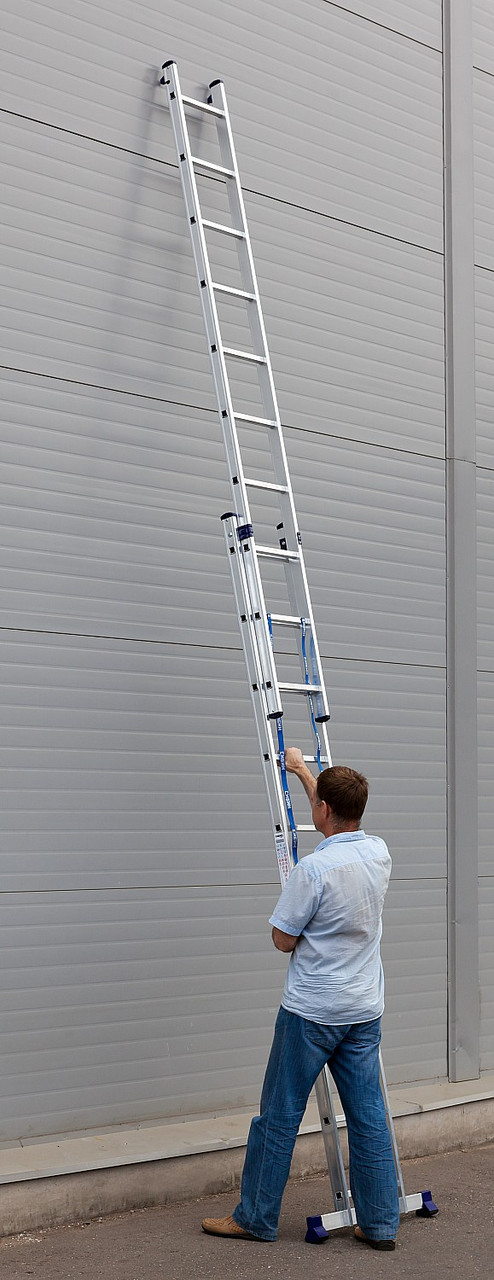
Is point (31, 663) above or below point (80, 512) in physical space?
below

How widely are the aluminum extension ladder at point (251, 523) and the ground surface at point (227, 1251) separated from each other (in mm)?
127

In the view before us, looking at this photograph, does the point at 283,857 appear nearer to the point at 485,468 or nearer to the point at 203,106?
the point at 485,468

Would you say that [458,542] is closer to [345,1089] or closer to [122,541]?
[122,541]

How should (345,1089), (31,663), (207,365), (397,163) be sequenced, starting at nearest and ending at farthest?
(345,1089) → (31,663) → (207,365) → (397,163)

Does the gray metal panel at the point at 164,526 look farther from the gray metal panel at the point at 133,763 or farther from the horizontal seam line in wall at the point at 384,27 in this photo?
the horizontal seam line in wall at the point at 384,27

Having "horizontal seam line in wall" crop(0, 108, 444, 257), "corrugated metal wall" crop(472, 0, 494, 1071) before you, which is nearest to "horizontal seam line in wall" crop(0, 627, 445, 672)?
"corrugated metal wall" crop(472, 0, 494, 1071)

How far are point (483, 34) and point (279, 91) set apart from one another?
189 cm

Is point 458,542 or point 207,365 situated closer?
point 207,365

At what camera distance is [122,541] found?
5.36 meters

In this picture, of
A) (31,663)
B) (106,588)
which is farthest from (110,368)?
(31,663)

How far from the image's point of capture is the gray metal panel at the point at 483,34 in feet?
23.9

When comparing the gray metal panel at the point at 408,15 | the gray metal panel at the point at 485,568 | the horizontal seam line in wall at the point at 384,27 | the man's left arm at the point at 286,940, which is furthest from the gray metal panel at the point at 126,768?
the gray metal panel at the point at 408,15

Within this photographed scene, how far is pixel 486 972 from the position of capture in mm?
6809

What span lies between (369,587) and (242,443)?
111cm
